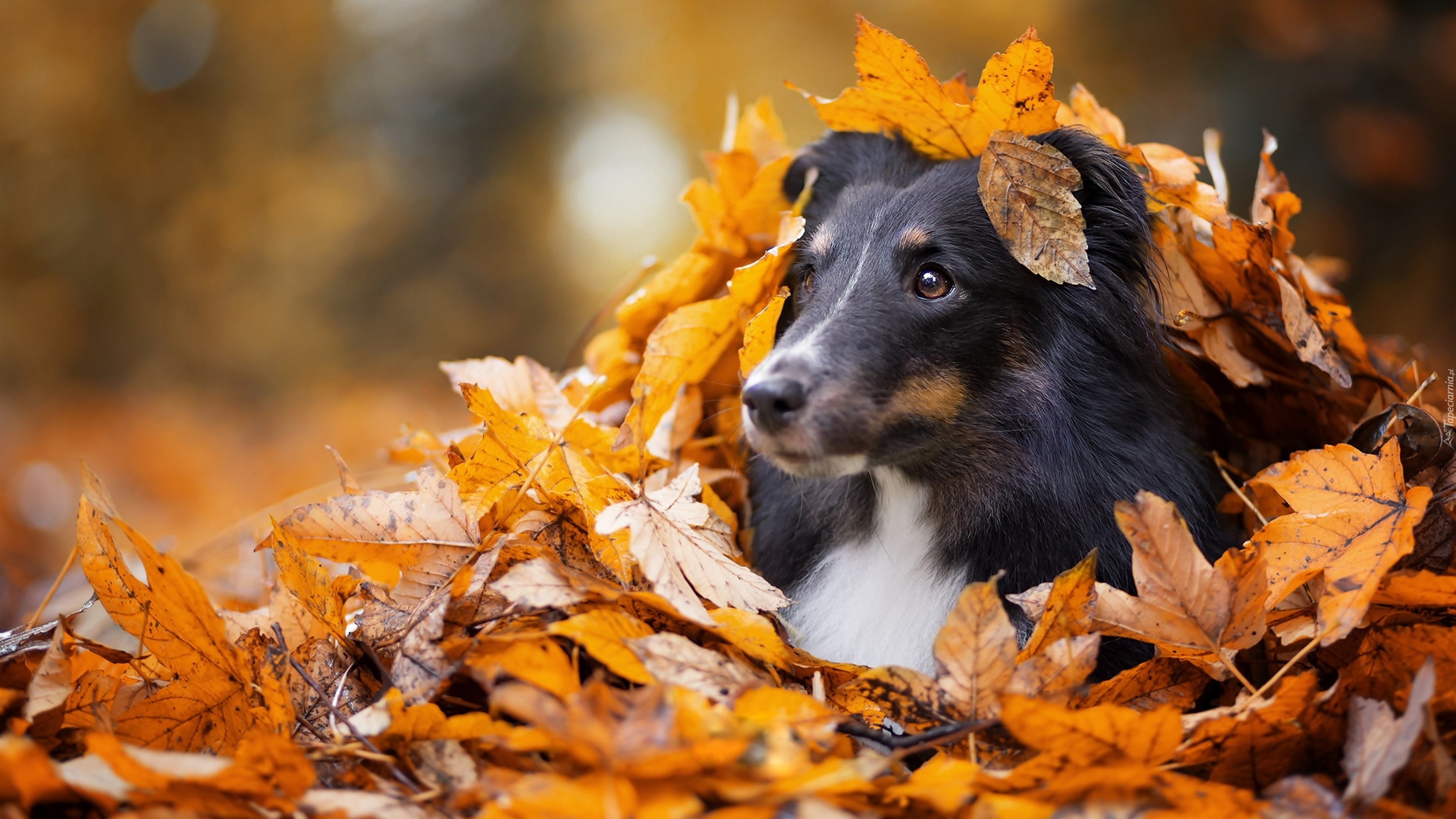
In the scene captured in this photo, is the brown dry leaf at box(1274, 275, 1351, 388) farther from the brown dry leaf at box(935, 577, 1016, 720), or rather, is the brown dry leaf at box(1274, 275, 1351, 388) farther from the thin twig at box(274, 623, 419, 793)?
the thin twig at box(274, 623, 419, 793)

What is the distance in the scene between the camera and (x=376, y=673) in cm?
147

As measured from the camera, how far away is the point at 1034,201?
66.1 inches

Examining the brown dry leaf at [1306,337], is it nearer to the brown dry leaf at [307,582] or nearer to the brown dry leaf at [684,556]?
the brown dry leaf at [684,556]

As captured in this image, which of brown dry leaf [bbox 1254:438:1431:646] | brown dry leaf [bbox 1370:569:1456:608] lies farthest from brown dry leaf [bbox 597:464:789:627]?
brown dry leaf [bbox 1370:569:1456:608]

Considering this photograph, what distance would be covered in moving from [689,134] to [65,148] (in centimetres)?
353

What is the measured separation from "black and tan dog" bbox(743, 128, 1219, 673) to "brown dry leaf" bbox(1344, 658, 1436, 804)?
47 centimetres

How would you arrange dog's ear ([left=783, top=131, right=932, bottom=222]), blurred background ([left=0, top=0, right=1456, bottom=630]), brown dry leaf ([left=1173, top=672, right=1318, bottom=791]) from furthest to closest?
blurred background ([left=0, top=0, right=1456, bottom=630])
dog's ear ([left=783, top=131, right=932, bottom=222])
brown dry leaf ([left=1173, top=672, right=1318, bottom=791])

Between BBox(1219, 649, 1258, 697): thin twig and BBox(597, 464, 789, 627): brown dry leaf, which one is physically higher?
BBox(597, 464, 789, 627): brown dry leaf

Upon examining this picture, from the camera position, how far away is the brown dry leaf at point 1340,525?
130cm

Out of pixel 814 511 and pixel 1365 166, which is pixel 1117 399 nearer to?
pixel 814 511

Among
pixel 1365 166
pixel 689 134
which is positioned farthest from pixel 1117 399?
pixel 689 134

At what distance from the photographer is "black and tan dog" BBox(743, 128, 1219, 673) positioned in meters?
1.70

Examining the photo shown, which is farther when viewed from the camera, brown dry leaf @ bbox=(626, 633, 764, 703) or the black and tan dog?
the black and tan dog

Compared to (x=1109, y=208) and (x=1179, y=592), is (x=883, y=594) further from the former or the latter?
(x=1109, y=208)
